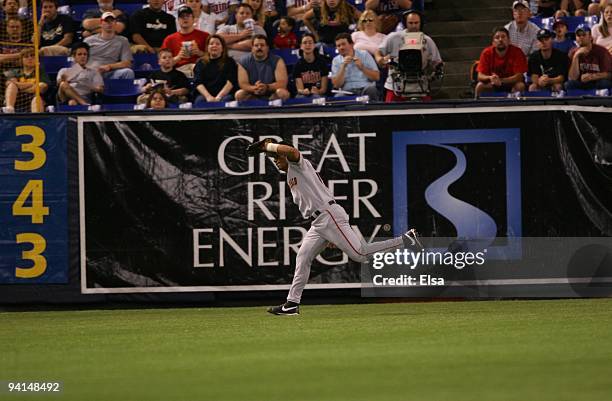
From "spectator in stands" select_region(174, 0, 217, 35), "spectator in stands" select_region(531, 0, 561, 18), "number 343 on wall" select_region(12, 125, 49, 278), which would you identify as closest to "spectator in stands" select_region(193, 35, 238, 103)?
"spectator in stands" select_region(174, 0, 217, 35)

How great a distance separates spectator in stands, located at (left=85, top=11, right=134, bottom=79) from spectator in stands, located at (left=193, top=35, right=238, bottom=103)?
6.03ft

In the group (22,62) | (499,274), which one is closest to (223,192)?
(499,274)

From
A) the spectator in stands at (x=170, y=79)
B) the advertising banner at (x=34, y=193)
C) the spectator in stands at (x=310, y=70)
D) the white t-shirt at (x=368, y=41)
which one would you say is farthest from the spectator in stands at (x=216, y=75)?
the advertising banner at (x=34, y=193)

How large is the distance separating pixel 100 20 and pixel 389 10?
4959 millimetres

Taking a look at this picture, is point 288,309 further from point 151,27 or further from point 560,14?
point 560,14

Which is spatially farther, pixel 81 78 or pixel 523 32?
pixel 81 78

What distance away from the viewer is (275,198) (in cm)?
1391

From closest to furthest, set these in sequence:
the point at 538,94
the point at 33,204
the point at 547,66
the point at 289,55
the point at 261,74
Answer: the point at 33,204 < the point at 538,94 < the point at 547,66 < the point at 261,74 < the point at 289,55

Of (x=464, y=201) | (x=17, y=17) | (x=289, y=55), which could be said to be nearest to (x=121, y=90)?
(x=17, y=17)

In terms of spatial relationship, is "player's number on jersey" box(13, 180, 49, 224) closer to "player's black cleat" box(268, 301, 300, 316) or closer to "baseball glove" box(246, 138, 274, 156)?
"baseball glove" box(246, 138, 274, 156)

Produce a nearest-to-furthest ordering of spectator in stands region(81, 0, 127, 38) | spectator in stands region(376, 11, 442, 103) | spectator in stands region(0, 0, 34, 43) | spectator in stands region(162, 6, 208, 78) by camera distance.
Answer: spectator in stands region(376, 11, 442, 103), spectator in stands region(0, 0, 34, 43), spectator in stands region(162, 6, 208, 78), spectator in stands region(81, 0, 127, 38)

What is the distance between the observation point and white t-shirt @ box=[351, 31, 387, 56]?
17.2 m

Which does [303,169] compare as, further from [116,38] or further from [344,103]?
[116,38]

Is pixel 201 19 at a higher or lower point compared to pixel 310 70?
higher
